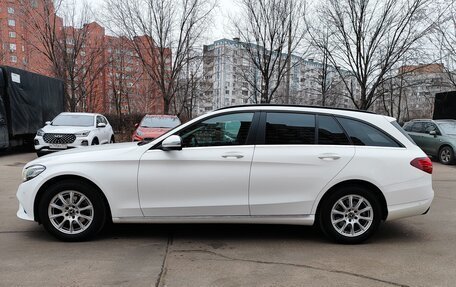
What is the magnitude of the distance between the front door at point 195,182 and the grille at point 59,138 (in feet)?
28.7

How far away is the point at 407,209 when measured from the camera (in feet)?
15.9

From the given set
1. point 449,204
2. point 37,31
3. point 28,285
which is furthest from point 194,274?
point 37,31

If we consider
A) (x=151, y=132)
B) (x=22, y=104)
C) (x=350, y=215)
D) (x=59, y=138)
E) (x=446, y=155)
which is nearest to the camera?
(x=350, y=215)

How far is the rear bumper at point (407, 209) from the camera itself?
4.83 meters

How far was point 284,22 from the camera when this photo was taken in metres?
21.8

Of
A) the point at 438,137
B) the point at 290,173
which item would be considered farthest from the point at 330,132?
the point at 438,137

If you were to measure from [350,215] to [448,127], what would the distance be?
11737mm

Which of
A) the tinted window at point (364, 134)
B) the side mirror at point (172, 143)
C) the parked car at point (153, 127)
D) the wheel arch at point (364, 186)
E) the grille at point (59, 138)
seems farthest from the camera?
the parked car at point (153, 127)

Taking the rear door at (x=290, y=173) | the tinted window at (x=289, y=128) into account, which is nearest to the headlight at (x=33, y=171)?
the rear door at (x=290, y=173)

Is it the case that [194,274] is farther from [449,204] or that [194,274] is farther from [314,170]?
[449,204]

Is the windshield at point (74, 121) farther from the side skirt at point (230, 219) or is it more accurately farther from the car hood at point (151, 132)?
the side skirt at point (230, 219)

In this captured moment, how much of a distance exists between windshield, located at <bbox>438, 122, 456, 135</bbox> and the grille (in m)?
12.9

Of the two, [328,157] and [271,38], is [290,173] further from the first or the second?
[271,38]

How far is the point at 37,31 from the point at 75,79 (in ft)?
14.6
